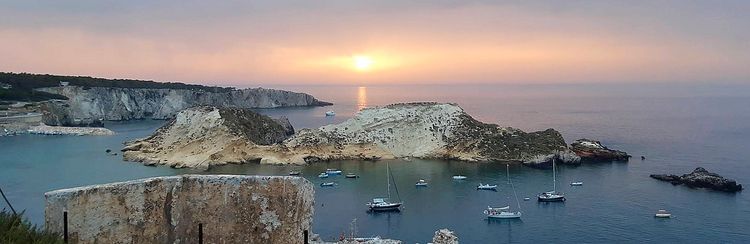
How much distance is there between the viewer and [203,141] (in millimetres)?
46281

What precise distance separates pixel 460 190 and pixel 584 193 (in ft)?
23.8

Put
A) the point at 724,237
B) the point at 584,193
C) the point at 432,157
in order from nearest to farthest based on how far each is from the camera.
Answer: the point at 724,237 → the point at 584,193 → the point at 432,157

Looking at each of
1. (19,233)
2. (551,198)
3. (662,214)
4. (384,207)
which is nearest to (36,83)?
(384,207)

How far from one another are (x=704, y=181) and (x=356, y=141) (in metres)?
24.8

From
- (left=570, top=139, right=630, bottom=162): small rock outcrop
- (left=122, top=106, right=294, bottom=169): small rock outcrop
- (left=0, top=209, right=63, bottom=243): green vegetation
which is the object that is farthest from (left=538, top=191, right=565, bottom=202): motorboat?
(left=0, top=209, right=63, bottom=243): green vegetation

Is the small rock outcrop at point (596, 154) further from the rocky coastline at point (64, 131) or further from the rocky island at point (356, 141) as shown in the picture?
the rocky coastline at point (64, 131)

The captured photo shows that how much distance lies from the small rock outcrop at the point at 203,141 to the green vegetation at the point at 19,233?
36.0 meters

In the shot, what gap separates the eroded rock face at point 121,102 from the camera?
252ft

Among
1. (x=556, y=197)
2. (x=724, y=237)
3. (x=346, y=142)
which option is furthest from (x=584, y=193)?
(x=346, y=142)

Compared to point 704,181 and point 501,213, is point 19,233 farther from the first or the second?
point 704,181

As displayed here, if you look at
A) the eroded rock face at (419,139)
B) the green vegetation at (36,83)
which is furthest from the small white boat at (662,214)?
the green vegetation at (36,83)

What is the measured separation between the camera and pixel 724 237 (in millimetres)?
27359

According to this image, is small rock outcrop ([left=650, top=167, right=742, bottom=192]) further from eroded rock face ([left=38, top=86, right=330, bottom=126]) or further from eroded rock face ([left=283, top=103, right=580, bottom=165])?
eroded rock face ([left=38, top=86, right=330, bottom=126])

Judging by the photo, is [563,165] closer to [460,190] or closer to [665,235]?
[460,190]
